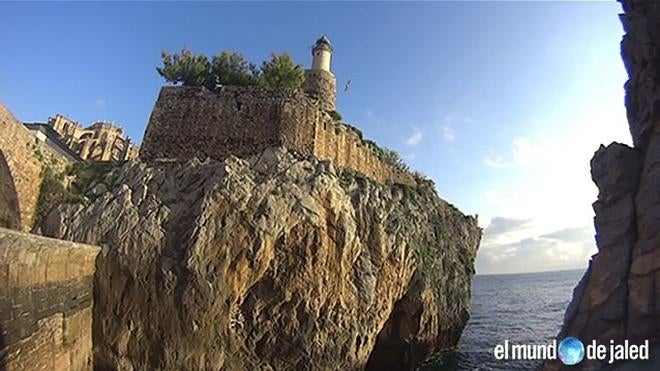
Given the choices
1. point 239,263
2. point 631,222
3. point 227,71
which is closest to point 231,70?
point 227,71

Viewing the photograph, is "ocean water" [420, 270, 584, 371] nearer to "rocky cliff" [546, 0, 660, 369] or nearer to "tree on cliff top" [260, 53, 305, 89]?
"rocky cliff" [546, 0, 660, 369]

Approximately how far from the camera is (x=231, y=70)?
81.0 ft

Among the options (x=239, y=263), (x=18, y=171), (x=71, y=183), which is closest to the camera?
(x=18, y=171)

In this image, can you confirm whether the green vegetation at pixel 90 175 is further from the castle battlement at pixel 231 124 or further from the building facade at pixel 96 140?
the building facade at pixel 96 140

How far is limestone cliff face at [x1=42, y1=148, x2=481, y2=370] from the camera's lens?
14.9m

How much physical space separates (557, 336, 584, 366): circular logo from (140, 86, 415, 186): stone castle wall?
46.8ft

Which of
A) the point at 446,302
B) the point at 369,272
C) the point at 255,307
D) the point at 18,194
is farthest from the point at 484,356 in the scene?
the point at 18,194

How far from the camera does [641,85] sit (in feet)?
39.1

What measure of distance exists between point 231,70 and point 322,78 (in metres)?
9.57

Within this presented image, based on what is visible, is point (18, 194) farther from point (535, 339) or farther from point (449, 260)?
point (535, 339)

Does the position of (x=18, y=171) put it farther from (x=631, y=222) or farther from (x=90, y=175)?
(x=631, y=222)

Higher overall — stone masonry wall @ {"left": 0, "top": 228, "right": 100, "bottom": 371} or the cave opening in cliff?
stone masonry wall @ {"left": 0, "top": 228, "right": 100, "bottom": 371}

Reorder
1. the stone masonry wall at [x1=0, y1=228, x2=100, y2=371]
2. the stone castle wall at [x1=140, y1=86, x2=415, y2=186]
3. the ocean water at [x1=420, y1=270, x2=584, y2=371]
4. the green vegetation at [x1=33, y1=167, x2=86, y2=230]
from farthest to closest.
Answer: the ocean water at [x1=420, y1=270, x2=584, y2=371]
the stone castle wall at [x1=140, y1=86, x2=415, y2=186]
the green vegetation at [x1=33, y1=167, x2=86, y2=230]
the stone masonry wall at [x1=0, y1=228, x2=100, y2=371]

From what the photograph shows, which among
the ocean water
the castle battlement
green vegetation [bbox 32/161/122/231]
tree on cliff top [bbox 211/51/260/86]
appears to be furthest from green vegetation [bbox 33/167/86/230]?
the ocean water
